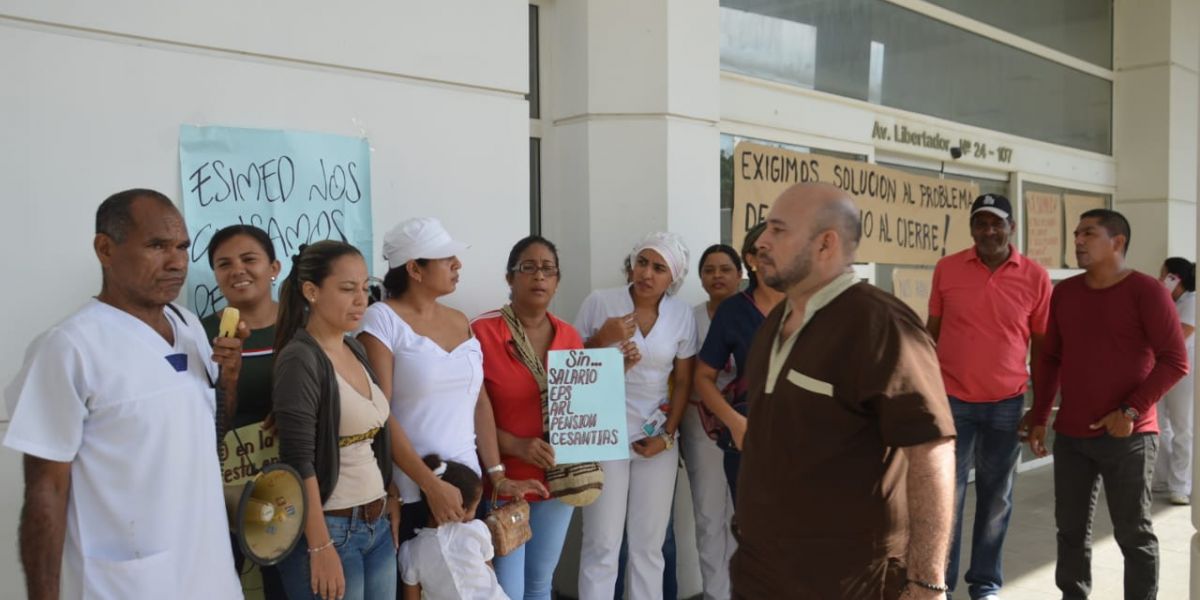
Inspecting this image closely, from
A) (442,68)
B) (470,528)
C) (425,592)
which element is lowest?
(425,592)

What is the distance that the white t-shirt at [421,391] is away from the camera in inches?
138

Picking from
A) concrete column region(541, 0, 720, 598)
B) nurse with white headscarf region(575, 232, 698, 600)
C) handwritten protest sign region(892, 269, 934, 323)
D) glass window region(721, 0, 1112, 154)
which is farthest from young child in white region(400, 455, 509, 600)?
handwritten protest sign region(892, 269, 934, 323)

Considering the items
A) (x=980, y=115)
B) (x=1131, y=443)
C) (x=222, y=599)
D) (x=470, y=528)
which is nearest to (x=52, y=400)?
(x=222, y=599)

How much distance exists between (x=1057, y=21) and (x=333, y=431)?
9222 mm

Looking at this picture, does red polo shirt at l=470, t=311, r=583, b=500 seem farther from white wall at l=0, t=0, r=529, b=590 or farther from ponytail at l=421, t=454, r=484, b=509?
ponytail at l=421, t=454, r=484, b=509

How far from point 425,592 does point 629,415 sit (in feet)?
4.79

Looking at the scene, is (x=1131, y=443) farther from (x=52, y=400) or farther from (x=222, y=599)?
(x=52, y=400)

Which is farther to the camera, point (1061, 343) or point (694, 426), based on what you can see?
point (1061, 343)

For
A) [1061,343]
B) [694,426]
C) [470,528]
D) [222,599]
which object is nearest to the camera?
[222,599]

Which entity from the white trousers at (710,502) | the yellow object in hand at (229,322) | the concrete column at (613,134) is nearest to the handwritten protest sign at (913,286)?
the concrete column at (613,134)

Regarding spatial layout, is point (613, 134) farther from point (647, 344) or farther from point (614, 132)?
point (647, 344)

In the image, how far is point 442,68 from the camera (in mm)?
4297

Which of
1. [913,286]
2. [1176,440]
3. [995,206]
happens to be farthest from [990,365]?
[1176,440]

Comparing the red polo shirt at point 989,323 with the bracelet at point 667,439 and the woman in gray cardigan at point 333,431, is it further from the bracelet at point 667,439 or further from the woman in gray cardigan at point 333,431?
the woman in gray cardigan at point 333,431
